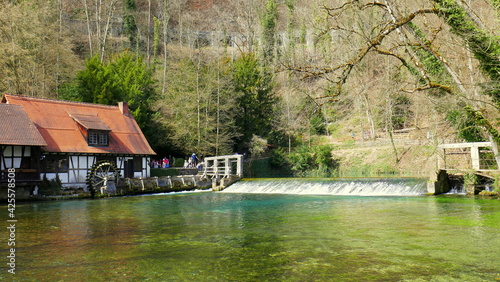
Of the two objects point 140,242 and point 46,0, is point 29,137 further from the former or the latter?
point 46,0

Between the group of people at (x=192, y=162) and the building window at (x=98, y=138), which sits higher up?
the building window at (x=98, y=138)

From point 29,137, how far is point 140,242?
18216 mm

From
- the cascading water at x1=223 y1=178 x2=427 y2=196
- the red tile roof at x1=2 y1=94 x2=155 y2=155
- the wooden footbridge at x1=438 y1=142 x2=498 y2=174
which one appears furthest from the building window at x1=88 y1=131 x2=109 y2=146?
the wooden footbridge at x1=438 y1=142 x2=498 y2=174

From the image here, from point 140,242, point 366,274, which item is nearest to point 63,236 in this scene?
point 140,242

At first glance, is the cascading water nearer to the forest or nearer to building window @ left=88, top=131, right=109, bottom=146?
the forest

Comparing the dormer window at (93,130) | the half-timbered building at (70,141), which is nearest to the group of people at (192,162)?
the half-timbered building at (70,141)

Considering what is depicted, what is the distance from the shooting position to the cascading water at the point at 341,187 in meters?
21.9

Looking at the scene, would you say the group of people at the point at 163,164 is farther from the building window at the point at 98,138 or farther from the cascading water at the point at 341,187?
the cascading water at the point at 341,187

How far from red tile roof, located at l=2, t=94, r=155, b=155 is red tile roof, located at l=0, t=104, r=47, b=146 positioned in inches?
56.1

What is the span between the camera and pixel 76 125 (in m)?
29.0

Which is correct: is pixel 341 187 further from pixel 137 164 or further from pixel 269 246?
pixel 269 246

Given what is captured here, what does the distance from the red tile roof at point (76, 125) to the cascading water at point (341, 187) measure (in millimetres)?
8537

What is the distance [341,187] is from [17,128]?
19.2m

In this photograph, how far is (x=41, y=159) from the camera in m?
25.7
